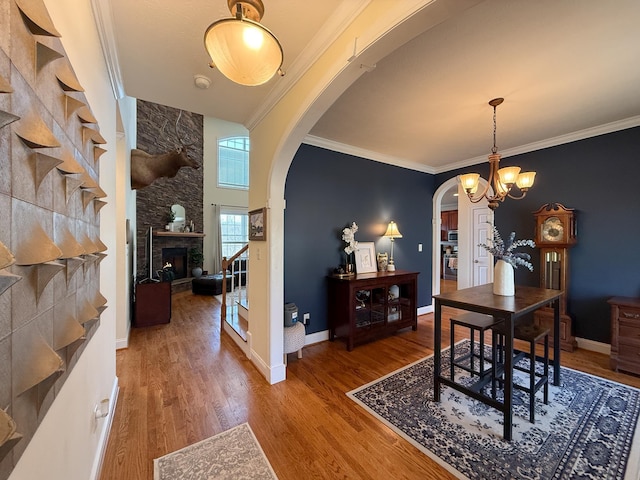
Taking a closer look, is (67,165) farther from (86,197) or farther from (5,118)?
(5,118)

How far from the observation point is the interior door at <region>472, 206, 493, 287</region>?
15.9 ft

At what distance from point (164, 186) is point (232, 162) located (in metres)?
2.58


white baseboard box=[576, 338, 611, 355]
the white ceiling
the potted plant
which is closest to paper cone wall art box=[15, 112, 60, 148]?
the white ceiling

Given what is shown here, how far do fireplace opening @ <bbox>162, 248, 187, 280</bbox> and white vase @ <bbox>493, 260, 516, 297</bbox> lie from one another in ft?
22.9

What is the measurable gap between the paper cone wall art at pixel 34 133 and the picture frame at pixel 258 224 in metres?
1.77

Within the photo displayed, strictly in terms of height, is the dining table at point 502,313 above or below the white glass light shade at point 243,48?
below

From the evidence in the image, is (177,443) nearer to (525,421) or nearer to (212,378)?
(212,378)

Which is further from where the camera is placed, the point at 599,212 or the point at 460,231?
the point at 460,231

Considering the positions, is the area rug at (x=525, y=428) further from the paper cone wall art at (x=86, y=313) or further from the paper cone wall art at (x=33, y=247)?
the paper cone wall art at (x=33, y=247)

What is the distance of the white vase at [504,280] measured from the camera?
7.26 ft

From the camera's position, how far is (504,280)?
2.23 meters

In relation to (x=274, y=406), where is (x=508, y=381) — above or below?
above

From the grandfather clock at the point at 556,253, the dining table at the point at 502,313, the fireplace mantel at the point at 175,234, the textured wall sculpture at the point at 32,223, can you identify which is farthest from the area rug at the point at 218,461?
the fireplace mantel at the point at 175,234

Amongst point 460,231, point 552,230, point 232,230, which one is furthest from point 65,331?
point 232,230
